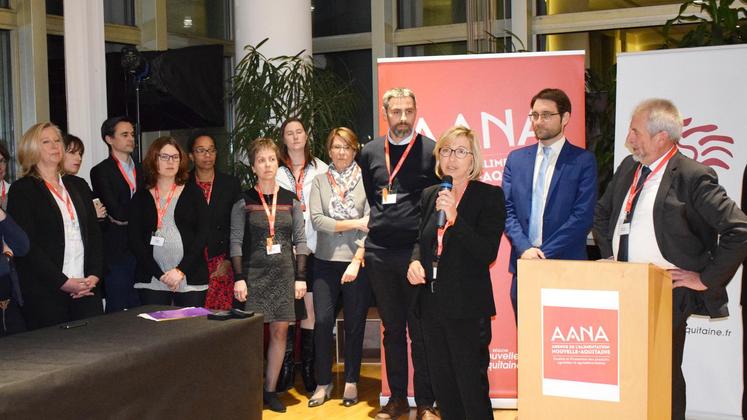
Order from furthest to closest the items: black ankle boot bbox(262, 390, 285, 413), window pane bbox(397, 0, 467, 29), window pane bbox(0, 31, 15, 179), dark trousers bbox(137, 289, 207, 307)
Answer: window pane bbox(397, 0, 467, 29)
window pane bbox(0, 31, 15, 179)
black ankle boot bbox(262, 390, 285, 413)
dark trousers bbox(137, 289, 207, 307)

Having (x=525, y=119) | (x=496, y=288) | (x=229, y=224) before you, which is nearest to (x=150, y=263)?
(x=229, y=224)

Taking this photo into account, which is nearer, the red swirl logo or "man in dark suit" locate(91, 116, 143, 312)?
the red swirl logo

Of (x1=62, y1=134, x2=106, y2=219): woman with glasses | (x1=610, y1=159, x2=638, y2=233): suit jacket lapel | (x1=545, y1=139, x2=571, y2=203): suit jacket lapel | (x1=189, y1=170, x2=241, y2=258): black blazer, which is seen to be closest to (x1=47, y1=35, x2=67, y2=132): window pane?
(x1=62, y1=134, x2=106, y2=219): woman with glasses

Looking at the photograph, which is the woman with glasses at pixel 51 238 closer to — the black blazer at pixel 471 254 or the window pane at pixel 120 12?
the black blazer at pixel 471 254

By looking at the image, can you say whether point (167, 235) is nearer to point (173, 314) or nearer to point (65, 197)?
point (65, 197)

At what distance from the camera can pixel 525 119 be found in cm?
412

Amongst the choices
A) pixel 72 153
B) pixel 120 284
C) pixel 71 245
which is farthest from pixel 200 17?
pixel 71 245

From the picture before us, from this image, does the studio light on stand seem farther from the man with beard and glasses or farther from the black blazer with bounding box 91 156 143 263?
the man with beard and glasses

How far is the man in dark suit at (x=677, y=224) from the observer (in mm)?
2850

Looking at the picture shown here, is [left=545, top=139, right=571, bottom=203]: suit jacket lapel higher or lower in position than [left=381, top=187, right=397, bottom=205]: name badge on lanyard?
higher

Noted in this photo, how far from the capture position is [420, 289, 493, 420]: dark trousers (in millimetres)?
3113

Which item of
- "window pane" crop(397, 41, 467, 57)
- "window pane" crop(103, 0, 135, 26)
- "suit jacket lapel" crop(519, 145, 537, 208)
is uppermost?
"window pane" crop(103, 0, 135, 26)

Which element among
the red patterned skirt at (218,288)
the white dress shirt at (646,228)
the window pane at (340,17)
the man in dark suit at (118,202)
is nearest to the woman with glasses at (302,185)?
the red patterned skirt at (218,288)

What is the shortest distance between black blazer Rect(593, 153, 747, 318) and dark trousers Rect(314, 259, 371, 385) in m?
1.81
